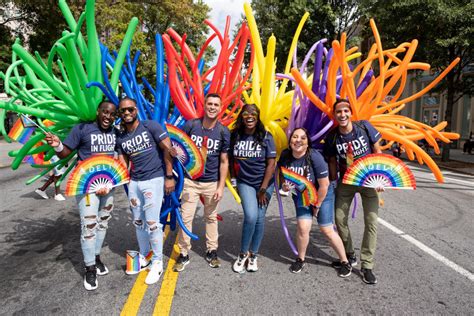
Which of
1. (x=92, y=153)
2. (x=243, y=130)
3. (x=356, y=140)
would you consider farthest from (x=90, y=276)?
(x=356, y=140)

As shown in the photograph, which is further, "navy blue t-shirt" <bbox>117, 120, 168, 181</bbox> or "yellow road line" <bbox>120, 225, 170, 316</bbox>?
"navy blue t-shirt" <bbox>117, 120, 168, 181</bbox>

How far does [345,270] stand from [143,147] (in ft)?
7.54

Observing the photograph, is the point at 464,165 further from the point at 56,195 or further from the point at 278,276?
the point at 56,195

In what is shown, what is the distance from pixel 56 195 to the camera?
6.82 meters

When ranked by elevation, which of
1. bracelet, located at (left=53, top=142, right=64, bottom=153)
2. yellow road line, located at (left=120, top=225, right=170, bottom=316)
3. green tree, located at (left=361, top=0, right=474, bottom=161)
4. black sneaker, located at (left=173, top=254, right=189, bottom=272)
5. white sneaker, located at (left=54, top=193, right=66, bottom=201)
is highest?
green tree, located at (left=361, top=0, right=474, bottom=161)

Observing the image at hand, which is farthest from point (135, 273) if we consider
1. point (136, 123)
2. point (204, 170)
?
point (136, 123)

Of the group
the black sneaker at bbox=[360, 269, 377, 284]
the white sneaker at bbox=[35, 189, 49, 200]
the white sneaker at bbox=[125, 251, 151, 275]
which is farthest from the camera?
the white sneaker at bbox=[35, 189, 49, 200]

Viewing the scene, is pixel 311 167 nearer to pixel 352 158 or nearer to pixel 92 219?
pixel 352 158

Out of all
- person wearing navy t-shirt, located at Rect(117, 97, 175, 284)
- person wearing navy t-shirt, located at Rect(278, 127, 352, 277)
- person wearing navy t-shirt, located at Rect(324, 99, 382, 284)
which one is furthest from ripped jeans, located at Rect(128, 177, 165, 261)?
person wearing navy t-shirt, located at Rect(324, 99, 382, 284)

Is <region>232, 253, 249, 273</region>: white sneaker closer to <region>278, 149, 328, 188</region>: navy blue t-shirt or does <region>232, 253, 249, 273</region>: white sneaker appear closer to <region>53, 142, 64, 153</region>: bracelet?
<region>278, 149, 328, 188</region>: navy blue t-shirt

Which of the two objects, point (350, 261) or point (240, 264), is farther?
point (350, 261)

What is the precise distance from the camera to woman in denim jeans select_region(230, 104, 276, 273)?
10.5 ft

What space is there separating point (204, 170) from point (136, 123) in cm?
80

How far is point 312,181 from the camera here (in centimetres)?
318
